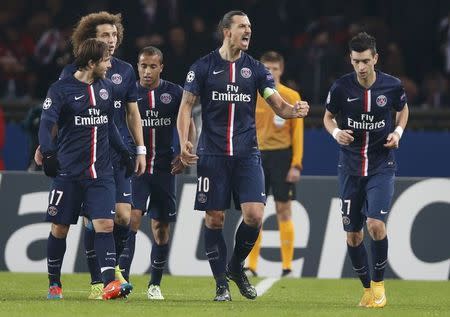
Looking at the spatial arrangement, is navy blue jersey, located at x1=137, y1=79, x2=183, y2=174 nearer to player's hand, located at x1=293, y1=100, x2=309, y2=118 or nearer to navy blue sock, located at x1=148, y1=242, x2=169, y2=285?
navy blue sock, located at x1=148, y1=242, x2=169, y2=285

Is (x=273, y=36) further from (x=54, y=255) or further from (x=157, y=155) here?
(x=54, y=255)

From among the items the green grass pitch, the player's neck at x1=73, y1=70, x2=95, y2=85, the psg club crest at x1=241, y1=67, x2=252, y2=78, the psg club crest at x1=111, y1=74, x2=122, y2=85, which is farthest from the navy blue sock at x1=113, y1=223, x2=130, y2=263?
the psg club crest at x1=241, y1=67, x2=252, y2=78

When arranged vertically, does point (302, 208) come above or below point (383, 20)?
below

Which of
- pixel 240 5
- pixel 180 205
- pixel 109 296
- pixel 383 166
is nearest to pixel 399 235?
pixel 180 205

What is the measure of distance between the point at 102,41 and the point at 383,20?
10.4m

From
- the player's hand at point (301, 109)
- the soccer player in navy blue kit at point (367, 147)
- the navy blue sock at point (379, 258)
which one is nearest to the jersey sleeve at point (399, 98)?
the soccer player in navy blue kit at point (367, 147)

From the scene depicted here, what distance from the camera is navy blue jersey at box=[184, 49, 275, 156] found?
12.3m

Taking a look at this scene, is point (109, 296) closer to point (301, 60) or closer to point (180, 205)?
point (180, 205)

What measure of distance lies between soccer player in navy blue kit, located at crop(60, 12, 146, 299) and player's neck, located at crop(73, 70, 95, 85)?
514 mm

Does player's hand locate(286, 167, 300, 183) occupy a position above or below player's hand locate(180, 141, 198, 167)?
below

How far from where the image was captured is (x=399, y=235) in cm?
1620

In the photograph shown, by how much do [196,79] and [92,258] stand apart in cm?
173

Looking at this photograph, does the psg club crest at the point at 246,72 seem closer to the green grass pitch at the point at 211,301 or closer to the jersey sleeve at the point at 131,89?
the jersey sleeve at the point at 131,89

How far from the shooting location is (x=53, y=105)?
11664mm
